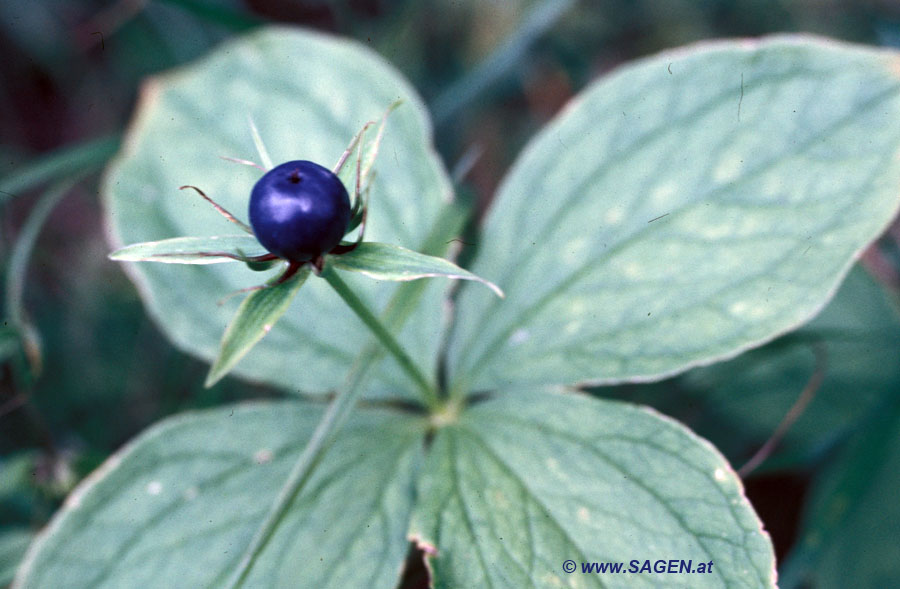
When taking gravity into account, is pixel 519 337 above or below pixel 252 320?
below

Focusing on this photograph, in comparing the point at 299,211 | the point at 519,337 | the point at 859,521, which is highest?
the point at 299,211

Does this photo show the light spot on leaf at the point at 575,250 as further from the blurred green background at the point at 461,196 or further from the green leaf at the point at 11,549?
the green leaf at the point at 11,549

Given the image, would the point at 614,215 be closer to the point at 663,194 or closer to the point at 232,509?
the point at 663,194

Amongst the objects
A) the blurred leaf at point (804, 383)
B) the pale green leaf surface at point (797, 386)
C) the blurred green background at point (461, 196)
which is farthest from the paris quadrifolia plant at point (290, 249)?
the blurred leaf at point (804, 383)

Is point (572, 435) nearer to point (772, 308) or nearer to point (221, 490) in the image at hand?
point (772, 308)

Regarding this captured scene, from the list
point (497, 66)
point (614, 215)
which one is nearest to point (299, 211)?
point (614, 215)

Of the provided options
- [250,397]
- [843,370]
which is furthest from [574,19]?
[250,397]

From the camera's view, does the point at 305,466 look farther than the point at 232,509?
No
